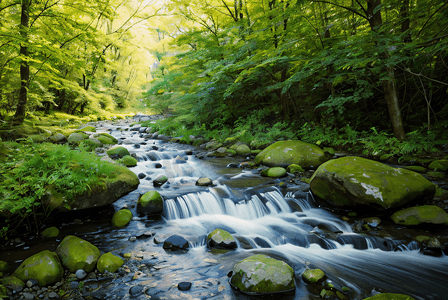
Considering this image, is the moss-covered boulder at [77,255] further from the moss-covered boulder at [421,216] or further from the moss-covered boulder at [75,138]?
the moss-covered boulder at [75,138]

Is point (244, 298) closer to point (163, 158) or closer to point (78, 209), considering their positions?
point (78, 209)

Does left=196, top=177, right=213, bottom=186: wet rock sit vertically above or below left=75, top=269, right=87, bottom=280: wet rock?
below

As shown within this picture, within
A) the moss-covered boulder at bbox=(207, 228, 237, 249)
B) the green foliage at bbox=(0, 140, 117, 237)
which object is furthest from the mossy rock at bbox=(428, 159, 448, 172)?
the green foliage at bbox=(0, 140, 117, 237)

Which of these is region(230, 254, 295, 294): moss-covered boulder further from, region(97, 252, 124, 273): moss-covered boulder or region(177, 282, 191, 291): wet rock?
region(97, 252, 124, 273): moss-covered boulder

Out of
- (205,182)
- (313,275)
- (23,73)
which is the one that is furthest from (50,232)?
(23,73)

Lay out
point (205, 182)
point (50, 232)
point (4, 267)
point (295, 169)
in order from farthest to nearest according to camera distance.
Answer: point (295, 169) < point (205, 182) < point (50, 232) < point (4, 267)

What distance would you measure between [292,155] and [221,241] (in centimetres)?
425

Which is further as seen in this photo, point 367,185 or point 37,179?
point 367,185

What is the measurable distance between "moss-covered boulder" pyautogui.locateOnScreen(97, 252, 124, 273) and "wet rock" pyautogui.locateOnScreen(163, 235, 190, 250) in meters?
0.67

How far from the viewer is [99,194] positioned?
401 centimetres

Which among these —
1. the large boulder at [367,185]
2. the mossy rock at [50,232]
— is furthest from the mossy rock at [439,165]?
the mossy rock at [50,232]

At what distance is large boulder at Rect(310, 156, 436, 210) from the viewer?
3738 mm

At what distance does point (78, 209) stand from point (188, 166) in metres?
4.18

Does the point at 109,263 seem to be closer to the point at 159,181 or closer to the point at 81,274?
the point at 81,274
